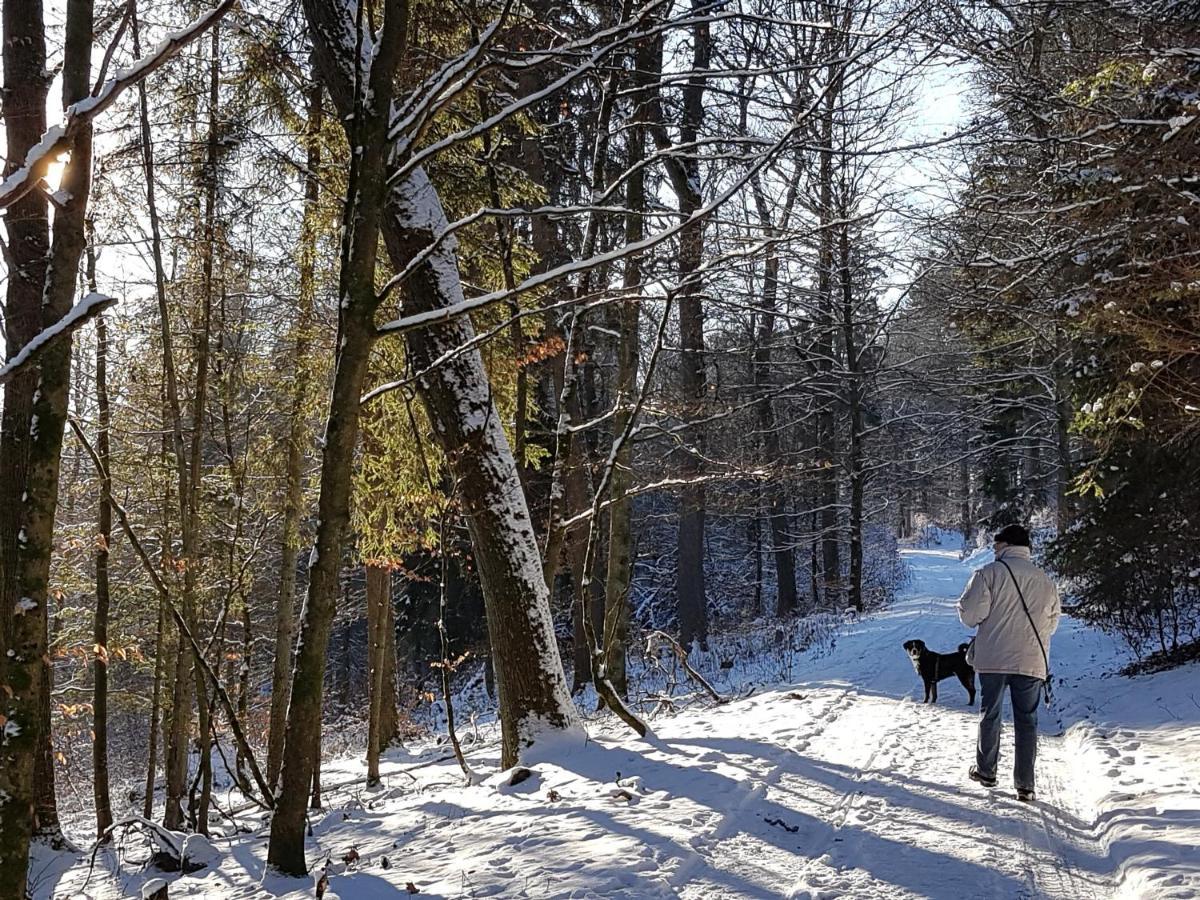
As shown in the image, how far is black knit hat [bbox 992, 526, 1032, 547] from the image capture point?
20.5 feet

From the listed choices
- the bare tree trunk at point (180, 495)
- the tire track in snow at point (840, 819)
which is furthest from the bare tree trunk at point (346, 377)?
the bare tree trunk at point (180, 495)

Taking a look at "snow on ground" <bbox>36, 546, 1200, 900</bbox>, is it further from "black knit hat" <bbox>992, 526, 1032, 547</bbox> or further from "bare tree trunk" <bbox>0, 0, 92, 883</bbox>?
"black knit hat" <bbox>992, 526, 1032, 547</bbox>

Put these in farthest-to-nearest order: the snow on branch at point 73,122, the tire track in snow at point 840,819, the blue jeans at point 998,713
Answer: the blue jeans at point 998,713 < the tire track in snow at point 840,819 < the snow on branch at point 73,122

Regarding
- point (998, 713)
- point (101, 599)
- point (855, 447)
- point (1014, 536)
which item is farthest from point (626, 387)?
point (855, 447)

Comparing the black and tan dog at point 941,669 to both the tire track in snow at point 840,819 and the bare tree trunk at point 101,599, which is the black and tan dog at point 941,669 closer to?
the tire track in snow at point 840,819

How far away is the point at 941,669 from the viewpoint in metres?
9.87

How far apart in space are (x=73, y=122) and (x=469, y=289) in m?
7.00

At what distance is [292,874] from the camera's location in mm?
4375

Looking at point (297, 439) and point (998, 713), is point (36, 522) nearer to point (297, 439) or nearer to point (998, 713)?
point (998, 713)

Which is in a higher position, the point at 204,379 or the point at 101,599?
the point at 204,379

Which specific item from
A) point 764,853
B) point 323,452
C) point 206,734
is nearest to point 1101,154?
point 764,853

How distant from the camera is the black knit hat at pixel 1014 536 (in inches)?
246

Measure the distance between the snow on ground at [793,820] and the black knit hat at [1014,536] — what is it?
1.83m

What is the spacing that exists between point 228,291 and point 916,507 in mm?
53571
